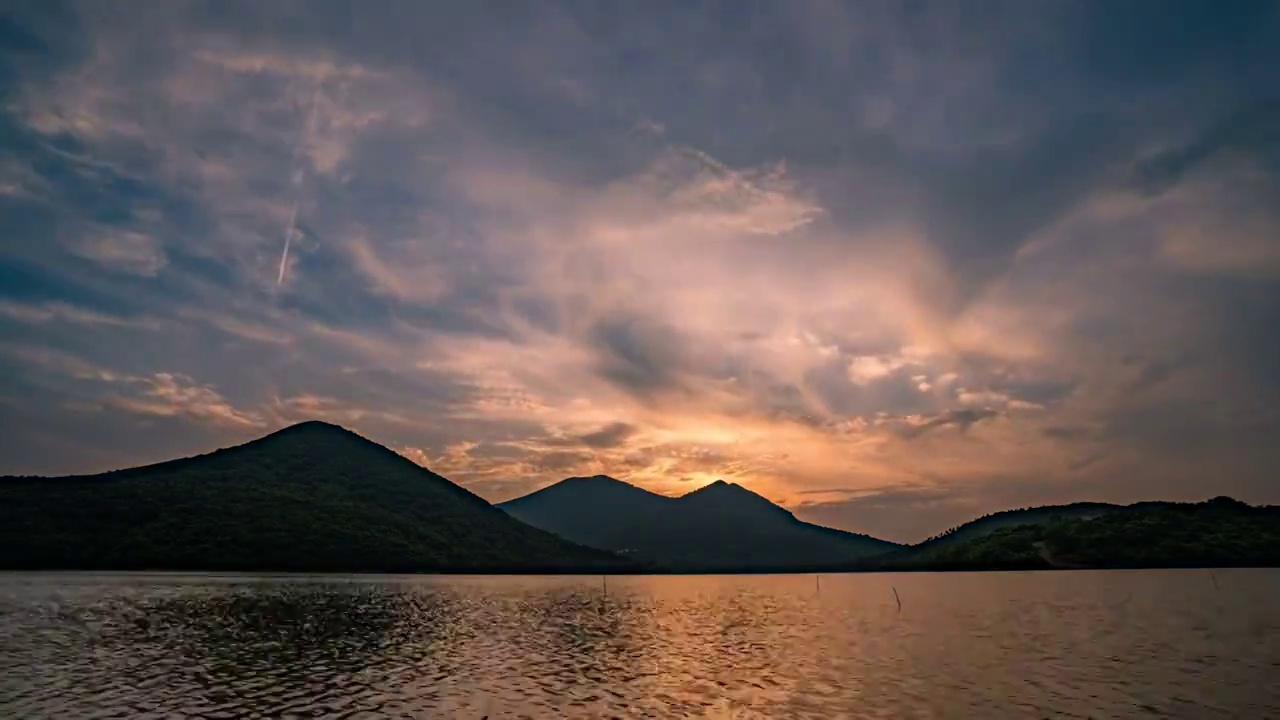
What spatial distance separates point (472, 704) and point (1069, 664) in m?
49.8

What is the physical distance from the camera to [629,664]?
69.1 meters

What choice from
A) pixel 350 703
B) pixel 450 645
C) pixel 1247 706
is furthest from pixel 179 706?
pixel 1247 706

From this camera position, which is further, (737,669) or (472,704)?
(737,669)

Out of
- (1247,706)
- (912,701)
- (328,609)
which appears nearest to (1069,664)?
(1247,706)

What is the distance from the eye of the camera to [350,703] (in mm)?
48781

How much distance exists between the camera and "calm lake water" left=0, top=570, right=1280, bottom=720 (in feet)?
158

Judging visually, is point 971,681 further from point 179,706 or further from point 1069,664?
point 179,706

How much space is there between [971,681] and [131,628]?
298ft

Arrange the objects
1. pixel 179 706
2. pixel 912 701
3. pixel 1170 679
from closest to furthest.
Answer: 1. pixel 179 706
2. pixel 912 701
3. pixel 1170 679

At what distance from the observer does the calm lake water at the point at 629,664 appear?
4812cm

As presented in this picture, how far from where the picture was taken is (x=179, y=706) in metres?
47.0

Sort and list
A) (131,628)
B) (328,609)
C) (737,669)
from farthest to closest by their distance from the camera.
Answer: (328,609)
(131,628)
(737,669)

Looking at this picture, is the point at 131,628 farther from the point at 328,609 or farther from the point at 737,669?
the point at 737,669

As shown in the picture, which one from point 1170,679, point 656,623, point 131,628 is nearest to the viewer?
point 1170,679
